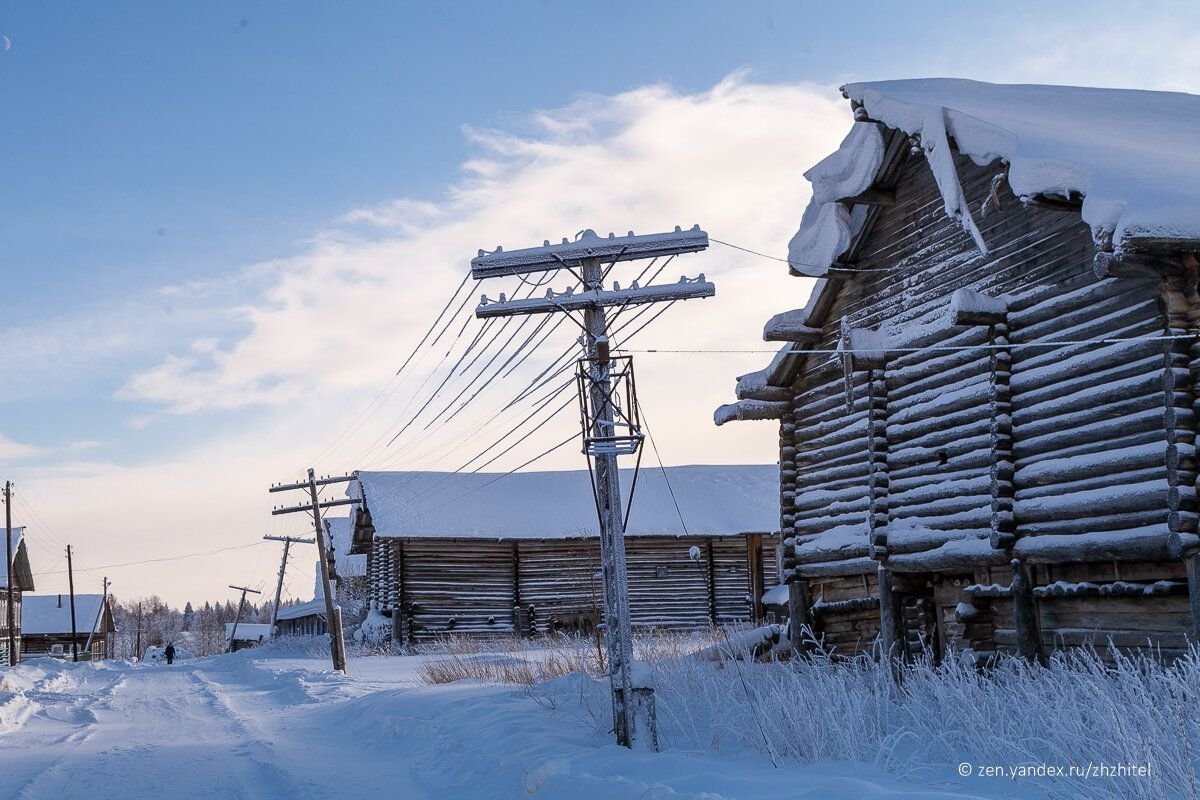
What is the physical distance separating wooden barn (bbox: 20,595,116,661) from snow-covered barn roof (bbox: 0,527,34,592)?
14.1 m

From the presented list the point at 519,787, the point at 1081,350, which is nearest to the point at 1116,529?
the point at 1081,350

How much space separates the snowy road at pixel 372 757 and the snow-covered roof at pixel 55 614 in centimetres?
5848

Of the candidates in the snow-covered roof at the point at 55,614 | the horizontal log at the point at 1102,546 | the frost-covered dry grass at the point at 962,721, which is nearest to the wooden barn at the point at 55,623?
the snow-covered roof at the point at 55,614

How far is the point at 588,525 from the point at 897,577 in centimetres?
2338

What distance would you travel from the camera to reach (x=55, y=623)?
72.6m

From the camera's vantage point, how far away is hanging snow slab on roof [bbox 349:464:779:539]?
35844 millimetres

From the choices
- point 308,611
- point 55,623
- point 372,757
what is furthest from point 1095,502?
point 55,623

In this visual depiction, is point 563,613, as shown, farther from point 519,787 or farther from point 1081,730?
point 1081,730

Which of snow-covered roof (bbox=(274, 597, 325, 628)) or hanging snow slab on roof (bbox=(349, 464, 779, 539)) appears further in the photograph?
snow-covered roof (bbox=(274, 597, 325, 628))

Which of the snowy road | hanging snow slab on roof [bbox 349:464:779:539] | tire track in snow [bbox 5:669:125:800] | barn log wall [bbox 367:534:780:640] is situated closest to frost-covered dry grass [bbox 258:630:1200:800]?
the snowy road

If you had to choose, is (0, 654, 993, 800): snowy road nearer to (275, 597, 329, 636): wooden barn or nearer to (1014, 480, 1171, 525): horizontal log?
(1014, 480, 1171, 525): horizontal log

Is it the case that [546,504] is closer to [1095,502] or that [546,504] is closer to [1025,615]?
[1025,615]

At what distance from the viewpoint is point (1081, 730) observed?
6426 mm

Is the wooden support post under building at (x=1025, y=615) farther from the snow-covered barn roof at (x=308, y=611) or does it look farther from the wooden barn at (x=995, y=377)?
the snow-covered barn roof at (x=308, y=611)
